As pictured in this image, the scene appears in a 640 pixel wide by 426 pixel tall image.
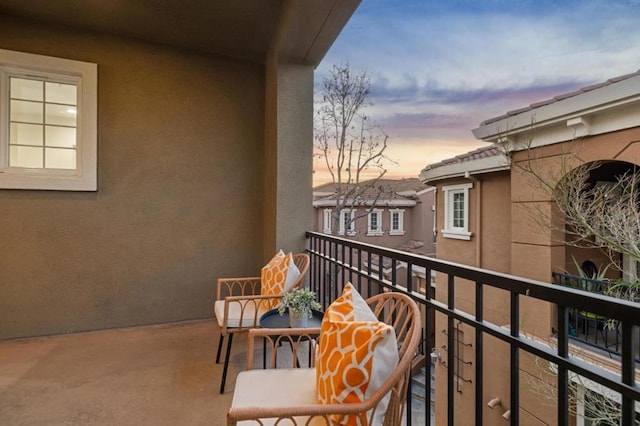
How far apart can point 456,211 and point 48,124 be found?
5.52 metres

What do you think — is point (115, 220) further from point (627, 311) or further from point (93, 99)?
point (627, 311)

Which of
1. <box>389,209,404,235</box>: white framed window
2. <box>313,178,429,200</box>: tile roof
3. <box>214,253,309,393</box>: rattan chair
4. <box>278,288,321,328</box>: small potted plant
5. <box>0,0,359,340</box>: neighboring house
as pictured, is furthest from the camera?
<box>389,209,404,235</box>: white framed window

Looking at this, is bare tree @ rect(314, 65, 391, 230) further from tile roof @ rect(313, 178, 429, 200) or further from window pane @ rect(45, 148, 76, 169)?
window pane @ rect(45, 148, 76, 169)

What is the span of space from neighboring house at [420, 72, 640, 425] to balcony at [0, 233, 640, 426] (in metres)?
0.47

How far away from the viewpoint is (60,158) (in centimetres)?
304

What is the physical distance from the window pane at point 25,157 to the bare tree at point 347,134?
3.56m

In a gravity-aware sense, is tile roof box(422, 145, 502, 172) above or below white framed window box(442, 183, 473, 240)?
above

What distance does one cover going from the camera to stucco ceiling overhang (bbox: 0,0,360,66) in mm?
2467

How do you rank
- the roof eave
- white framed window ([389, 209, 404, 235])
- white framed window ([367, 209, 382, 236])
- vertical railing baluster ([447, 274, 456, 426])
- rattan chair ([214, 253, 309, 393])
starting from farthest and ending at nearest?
white framed window ([389, 209, 404, 235]), white framed window ([367, 209, 382, 236]), the roof eave, rattan chair ([214, 253, 309, 393]), vertical railing baluster ([447, 274, 456, 426])

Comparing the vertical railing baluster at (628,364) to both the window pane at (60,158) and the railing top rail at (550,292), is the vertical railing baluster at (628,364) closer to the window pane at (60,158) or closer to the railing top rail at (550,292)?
the railing top rail at (550,292)

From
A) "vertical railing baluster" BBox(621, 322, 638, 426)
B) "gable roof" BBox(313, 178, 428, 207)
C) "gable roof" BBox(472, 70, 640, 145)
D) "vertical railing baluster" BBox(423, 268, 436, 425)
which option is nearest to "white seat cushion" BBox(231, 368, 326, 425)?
"vertical railing baluster" BBox(423, 268, 436, 425)

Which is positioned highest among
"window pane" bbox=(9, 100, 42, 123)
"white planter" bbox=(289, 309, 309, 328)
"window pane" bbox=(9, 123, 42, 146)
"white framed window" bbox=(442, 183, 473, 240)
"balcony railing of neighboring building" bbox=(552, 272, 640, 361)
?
"window pane" bbox=(9, 100, 42, 123)

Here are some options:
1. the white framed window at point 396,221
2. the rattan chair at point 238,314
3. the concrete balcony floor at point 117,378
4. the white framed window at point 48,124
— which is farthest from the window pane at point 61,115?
the white framed window at point 396,221

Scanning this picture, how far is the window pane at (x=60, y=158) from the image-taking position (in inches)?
118
